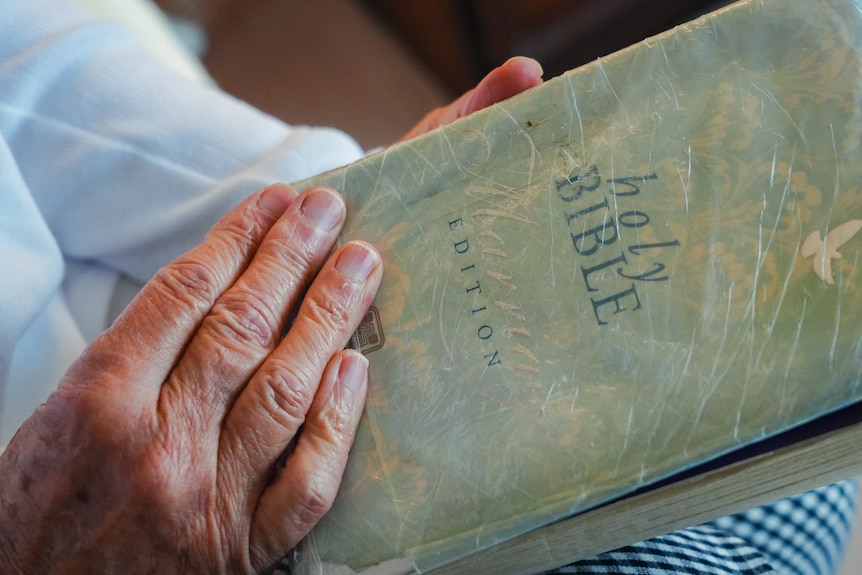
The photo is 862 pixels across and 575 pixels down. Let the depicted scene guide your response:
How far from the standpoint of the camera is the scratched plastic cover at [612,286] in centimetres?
33

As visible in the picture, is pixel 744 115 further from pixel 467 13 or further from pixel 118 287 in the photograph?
pixel 467 13

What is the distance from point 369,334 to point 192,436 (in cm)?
12

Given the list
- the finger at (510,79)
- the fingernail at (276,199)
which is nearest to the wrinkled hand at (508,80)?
the finger at (510,79)

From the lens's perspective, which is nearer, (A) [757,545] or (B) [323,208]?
(B) [323,208]

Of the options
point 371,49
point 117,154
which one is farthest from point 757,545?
point 371,49

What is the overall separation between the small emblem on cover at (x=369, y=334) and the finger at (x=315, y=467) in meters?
0.01

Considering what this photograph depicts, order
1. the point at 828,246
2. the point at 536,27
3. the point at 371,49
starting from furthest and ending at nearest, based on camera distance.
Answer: the point at 371,49, the point at 536,27, the point at 828,246

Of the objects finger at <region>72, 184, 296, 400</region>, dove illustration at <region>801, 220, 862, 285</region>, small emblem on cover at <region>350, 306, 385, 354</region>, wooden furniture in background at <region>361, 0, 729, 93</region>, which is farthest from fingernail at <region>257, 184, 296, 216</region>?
wooden furniture in background at <region>361, 0, 729, 93</region>

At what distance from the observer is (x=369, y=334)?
41cm

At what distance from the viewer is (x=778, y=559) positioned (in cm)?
54

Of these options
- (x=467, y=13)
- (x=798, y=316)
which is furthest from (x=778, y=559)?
(x=467, y=13)

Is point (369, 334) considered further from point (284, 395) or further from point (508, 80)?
point (508, 80)

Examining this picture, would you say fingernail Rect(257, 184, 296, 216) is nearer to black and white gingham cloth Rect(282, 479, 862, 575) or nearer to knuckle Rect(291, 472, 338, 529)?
knuckle Rect(291, 472, 338, 529)

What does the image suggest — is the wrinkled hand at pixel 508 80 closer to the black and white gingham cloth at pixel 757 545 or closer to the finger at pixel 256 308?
the finger at pixel 256 308
